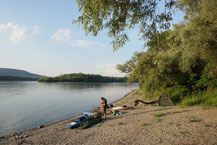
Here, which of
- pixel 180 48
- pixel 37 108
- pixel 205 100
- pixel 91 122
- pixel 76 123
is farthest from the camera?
pixel 37 108

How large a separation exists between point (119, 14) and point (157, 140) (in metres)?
5.93

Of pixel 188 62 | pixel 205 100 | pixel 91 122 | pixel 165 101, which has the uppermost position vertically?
pixel 188 62

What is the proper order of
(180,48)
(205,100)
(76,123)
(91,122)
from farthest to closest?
(180,48) < (205,100) < (91,122) < (76,123)

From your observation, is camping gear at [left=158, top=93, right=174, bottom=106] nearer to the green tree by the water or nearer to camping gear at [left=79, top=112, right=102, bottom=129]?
the green tree by the water

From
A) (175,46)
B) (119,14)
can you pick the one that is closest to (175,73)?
(175,46)

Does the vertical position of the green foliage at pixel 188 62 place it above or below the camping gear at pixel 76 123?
above

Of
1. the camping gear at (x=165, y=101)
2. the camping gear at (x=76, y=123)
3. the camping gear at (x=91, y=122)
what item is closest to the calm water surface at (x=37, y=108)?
the camping gear at (x=76, y=123)

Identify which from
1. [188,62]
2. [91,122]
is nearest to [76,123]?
[91,122]

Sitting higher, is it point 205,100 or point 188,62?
point 188,62

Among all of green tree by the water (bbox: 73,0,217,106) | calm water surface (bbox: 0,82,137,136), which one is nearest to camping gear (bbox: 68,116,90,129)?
calm water surface (bbox: 0,82,137,136)

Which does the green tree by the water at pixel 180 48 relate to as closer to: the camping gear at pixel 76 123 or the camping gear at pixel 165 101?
the camping gear at pixel 165 101

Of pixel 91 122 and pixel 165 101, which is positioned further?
pixel 165 101

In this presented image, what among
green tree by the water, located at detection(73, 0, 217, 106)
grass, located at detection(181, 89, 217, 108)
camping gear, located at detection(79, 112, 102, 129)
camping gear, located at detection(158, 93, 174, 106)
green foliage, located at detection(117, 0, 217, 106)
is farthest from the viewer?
camping gear, located at detection(158, 93, 174, 106)

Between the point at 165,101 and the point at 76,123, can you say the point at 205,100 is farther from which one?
the point at 76,123
